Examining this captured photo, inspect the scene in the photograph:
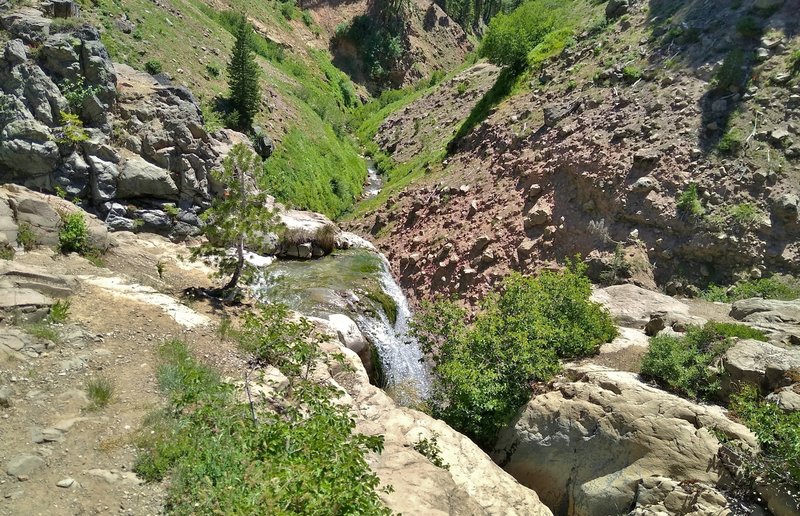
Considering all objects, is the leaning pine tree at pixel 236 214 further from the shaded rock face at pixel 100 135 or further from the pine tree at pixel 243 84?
the pine tree at pixel 243 84

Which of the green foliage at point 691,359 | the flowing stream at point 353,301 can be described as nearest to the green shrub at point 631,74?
the green foliage at point 691,359

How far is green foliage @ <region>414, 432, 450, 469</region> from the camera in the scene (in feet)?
33.6

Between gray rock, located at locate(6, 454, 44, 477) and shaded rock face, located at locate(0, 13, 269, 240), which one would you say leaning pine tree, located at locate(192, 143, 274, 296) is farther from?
gray rock, located at locate(6, 454, 44, 477)

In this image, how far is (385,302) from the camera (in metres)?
18.4

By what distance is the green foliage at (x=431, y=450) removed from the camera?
10.2 meters

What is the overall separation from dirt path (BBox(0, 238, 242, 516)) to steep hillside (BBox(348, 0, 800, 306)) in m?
11.1

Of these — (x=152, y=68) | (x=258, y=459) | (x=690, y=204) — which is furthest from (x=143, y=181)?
(x=690, y=204)

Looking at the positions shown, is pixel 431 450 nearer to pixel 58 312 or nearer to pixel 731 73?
pixel 58 312

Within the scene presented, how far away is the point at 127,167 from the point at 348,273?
8.06 m

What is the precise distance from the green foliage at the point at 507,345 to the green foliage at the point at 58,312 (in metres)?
7.89

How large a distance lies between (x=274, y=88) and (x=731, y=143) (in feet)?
79.6

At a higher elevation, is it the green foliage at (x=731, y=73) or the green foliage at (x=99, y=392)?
the green foliage at (x=731, y=73)

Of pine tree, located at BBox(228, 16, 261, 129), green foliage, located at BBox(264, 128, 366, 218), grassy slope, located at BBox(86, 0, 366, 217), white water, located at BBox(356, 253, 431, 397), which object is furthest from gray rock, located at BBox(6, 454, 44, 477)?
pine tree, located at BBox(228, 16, 261, 129)

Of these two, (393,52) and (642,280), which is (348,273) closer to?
(642,280)
